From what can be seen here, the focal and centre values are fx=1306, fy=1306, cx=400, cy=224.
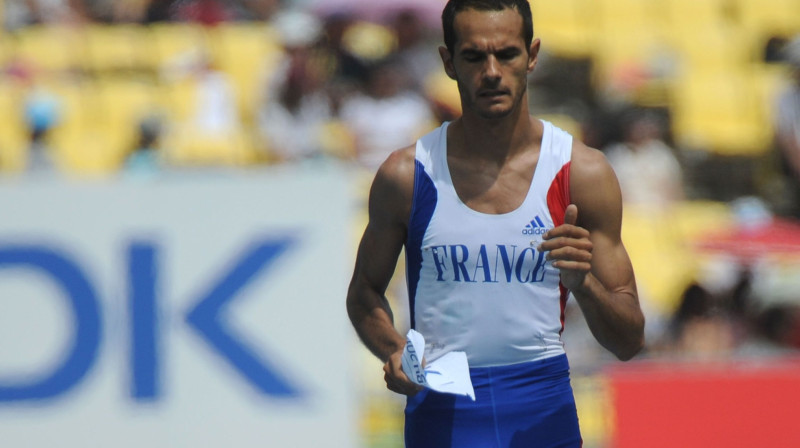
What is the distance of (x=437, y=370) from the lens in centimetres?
368

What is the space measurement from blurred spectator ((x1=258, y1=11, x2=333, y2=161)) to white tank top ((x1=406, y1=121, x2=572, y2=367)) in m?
6.55

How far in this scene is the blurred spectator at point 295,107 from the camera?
1062cm

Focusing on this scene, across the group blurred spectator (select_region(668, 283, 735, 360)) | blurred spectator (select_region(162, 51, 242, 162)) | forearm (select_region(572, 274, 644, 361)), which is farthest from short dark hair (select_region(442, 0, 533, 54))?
blurred spectator (select_region(162, 51, 242, 162))

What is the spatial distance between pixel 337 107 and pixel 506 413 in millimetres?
7460

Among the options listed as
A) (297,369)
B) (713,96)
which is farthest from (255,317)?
(713,96)

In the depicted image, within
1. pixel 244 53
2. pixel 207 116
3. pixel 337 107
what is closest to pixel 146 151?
pixel 207 116

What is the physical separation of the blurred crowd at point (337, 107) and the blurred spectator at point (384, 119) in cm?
1

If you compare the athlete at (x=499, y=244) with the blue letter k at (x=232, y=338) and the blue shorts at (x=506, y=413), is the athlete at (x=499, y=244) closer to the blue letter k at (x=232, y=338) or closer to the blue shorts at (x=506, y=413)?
the blue shorts at (x=506, y=413)

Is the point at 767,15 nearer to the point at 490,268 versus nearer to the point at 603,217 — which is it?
the point at 603,217

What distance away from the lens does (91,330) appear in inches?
283

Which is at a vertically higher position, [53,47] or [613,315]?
[53,47]

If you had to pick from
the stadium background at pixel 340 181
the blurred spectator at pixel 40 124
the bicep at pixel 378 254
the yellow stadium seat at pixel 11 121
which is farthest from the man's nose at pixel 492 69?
the yellow stadium seat at pixel 11 121

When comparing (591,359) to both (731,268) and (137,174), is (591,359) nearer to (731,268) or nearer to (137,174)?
(731,268)

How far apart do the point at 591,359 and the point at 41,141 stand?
16.5 feet
